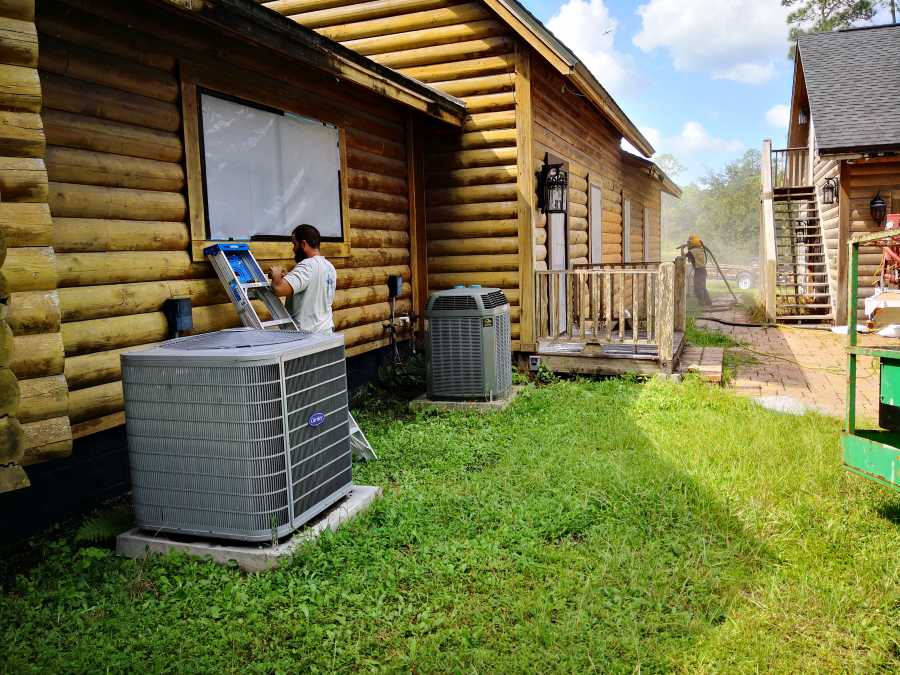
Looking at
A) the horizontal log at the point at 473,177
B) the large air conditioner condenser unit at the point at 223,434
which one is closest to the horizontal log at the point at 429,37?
the horizontal log at the point at 473,177

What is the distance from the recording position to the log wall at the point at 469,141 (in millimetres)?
8195

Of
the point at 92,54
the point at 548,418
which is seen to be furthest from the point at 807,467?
the point at 92,54

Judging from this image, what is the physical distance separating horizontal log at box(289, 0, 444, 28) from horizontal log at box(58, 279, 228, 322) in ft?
17.6

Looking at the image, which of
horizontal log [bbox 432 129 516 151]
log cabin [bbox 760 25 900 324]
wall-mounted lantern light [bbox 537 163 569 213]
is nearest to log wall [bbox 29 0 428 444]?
horizontal log [bbox 432 129 516 151]

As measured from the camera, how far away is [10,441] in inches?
98.6

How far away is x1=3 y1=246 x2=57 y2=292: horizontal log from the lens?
3.11 meters

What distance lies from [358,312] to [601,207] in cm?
755

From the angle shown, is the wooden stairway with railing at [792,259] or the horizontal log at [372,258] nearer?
the horizontal log at [372,258]

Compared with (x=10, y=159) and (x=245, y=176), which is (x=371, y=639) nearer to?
(x=10, y=159)

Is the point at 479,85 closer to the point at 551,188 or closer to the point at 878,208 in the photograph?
the point at 551,188

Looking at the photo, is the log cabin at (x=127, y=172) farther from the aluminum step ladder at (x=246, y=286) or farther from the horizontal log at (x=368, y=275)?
the horizontal log at (x=368, y=275)

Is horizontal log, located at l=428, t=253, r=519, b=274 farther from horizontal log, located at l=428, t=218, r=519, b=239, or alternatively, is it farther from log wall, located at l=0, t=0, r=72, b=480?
log wall, located at l=0, t=0, r=72, b=480

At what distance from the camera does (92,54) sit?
4.23m

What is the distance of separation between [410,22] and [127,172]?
18.0 ft
